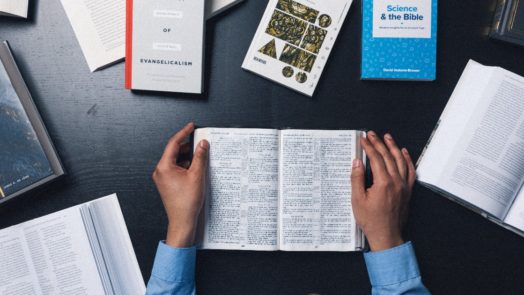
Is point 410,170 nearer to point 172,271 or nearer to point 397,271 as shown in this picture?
point 397,271

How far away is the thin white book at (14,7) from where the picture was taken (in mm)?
844

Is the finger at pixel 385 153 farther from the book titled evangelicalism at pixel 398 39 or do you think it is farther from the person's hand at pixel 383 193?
Result: the book titled evangelicalism at pixel 398 39

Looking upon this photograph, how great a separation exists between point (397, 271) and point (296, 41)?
0.51 m

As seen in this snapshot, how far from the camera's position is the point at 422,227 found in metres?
0.87

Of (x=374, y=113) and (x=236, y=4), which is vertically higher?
(x=236, y=4)

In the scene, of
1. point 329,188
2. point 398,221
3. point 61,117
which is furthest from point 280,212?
point 61,117

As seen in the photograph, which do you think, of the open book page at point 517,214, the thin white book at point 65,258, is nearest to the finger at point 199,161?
the thin white book at point 65,258

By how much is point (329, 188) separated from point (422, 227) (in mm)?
218

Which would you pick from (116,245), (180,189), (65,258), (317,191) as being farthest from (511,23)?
(65,258)

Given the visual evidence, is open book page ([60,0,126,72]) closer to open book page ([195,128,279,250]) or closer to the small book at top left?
the small book at top left

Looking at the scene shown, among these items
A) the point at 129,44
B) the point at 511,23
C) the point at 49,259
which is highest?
the point at 511,23

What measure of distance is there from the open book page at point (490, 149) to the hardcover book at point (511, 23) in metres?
0.07

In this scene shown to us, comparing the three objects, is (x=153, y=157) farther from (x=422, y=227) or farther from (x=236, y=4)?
(x=422, y=227)

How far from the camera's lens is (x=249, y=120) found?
875 millimetres
